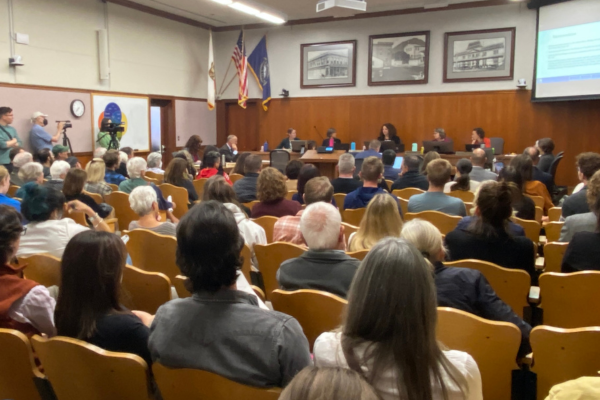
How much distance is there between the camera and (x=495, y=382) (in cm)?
191

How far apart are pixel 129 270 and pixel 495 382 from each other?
1766mm

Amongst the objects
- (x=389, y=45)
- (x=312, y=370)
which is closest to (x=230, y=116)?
(x=389, y=45)

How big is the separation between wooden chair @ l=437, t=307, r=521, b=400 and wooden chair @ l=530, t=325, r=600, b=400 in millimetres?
78

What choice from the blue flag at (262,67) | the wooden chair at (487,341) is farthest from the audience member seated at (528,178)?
the blue flag at (262,67)

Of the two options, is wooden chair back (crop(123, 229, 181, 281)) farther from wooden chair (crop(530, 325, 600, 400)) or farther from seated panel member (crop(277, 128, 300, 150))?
seated panel member (crop(277, 128, 300, 150))

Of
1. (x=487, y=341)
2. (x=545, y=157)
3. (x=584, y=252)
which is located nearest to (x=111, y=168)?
(x=584, y=252)

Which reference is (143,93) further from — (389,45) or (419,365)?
(419,365)

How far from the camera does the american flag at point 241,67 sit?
1274cm

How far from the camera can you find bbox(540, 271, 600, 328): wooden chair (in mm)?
2354

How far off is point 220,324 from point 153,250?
1.86 meters

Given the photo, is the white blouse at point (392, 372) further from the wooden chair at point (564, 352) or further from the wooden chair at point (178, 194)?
the wooden chair at point (178, 194)

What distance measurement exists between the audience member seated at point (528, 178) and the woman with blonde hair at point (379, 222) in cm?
228

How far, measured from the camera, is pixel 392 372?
1.28 m

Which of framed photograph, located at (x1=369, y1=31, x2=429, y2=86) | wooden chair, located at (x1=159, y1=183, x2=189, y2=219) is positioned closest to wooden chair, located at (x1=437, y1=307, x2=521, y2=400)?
wooden chair, located at (x1=159, y1=183, x2=189, y2=219)
